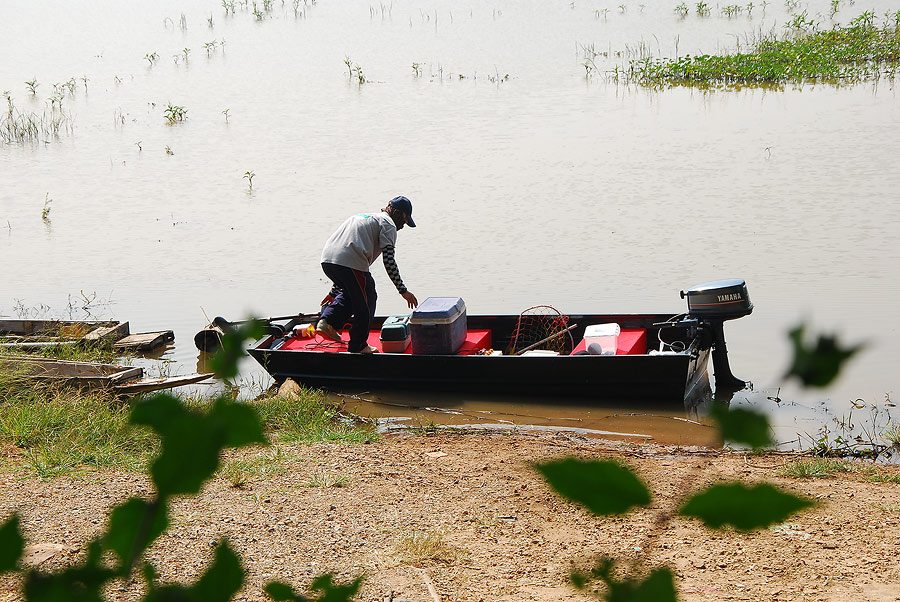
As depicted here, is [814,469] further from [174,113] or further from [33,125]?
[33,125]

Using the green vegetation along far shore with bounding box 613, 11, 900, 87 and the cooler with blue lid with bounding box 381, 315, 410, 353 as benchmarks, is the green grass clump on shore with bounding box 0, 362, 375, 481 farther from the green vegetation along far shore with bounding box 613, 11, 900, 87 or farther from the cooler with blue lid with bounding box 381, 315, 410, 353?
the green vegetation along far shore with bounding box 613, 11, 900, 87

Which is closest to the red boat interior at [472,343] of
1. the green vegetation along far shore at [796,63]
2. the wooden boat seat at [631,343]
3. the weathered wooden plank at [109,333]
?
the wooden boat seat at [631,343]

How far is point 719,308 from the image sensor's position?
324 inches

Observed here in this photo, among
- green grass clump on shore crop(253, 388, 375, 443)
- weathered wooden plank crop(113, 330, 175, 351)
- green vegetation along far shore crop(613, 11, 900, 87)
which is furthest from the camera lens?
green vegetation along far shore crop(613, 11, 900, 87)

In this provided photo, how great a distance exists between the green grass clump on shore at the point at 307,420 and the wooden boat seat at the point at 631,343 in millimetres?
2358

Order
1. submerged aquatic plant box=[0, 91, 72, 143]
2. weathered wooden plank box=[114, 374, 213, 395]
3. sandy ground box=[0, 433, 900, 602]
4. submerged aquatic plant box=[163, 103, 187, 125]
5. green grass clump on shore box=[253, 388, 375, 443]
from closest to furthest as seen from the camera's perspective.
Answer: sandy ground box=[0, 433, 900, 602]
green grass clump on shore box=[253, 388, 375, 443]
weathered wooden plank box=[114, 374, 213, 395]
submerged aquatic plant box=[0, 91, 72, 143]
submerged aquatic plant box=[163, 103, 187, 125]

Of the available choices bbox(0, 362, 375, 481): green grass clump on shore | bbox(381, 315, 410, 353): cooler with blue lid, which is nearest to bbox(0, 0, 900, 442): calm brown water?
bbox(381, 315, 410, 353): cooler with blue lid

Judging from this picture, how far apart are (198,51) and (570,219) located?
23919 millimetres

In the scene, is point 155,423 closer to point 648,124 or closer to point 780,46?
point 648,124

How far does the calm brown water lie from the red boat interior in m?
0.55

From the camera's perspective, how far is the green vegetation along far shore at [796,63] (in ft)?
81.4

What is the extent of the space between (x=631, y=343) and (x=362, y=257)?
2704 millimetres

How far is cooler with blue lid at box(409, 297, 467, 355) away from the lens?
8.63 metres

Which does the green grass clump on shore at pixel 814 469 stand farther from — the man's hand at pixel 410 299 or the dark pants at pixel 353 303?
the dark pants at pixel 353 303
